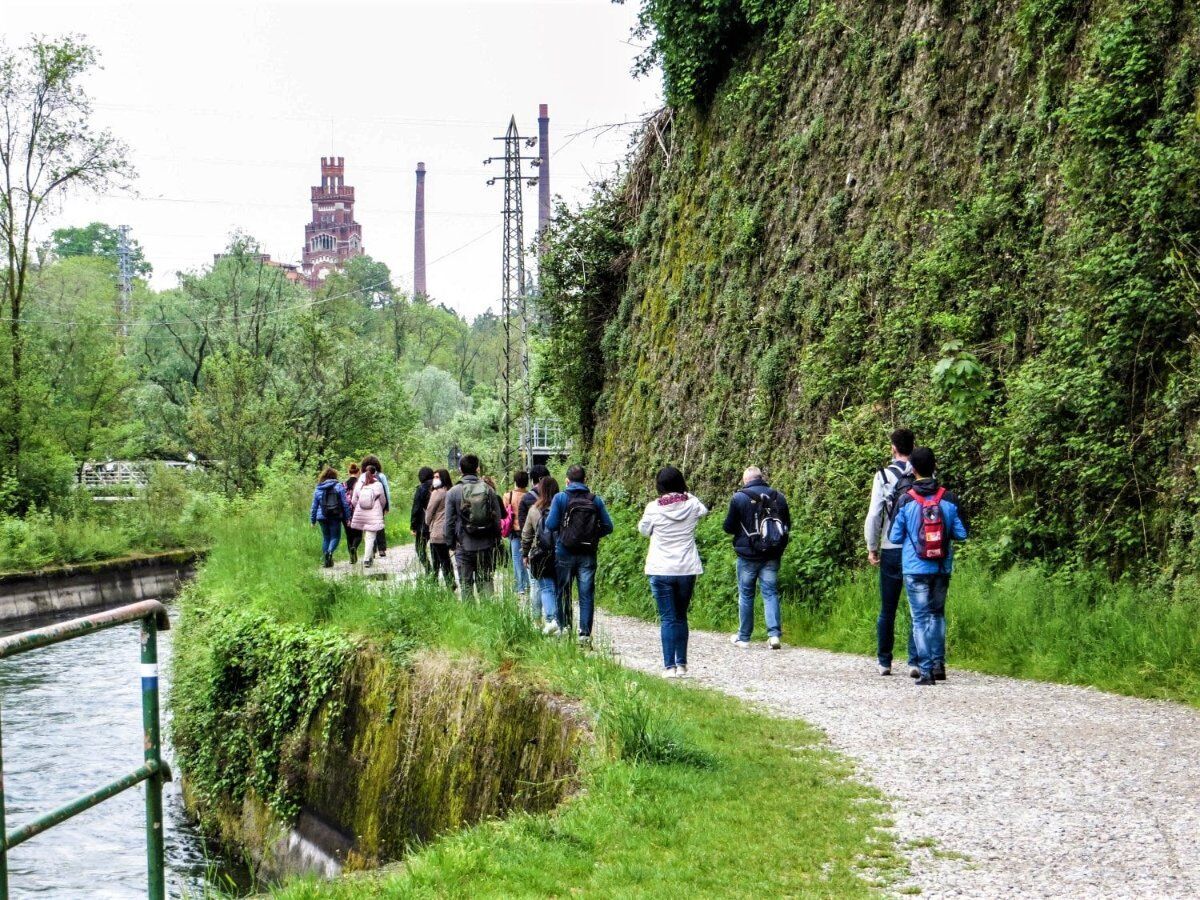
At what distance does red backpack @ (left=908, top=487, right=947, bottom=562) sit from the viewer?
990 centimetres

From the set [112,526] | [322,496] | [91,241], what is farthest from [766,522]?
[91,241]

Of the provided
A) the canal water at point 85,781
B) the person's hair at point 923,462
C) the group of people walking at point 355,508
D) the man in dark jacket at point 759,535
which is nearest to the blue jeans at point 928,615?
the person's hair at point 923,462

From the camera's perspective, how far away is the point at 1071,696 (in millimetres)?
9688

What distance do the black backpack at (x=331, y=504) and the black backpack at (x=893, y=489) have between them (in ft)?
45.1

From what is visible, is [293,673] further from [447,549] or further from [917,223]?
[917,223]

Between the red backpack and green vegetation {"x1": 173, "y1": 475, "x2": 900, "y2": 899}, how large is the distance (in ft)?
6.68

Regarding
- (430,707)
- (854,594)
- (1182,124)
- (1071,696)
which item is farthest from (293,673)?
(1182,124)

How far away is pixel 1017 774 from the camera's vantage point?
718cm

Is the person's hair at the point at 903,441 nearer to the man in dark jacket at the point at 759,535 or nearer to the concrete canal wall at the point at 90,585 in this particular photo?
the man in dark jacket at the point at 759,535

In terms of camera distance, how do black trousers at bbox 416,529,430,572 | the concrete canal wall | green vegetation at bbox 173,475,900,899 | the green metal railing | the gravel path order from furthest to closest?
the concrete canal wall → black trousers at bbox 416,529,430,572 → green vegetation at bbox 173,475,900,899 → the gravel path → the green metal railing

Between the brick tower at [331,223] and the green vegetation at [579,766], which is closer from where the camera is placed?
the green vegetation at [579,766]

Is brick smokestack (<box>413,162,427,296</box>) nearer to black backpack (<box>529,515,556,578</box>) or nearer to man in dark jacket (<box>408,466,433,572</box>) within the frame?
man in dark jacket (<box>408,466,433,572</box>)

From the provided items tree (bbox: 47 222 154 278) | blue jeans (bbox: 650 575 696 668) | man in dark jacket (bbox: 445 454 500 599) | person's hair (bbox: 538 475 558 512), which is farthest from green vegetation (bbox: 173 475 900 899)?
tree (bbox: 47 222 154 278)

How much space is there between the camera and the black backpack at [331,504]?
73.2 feet
